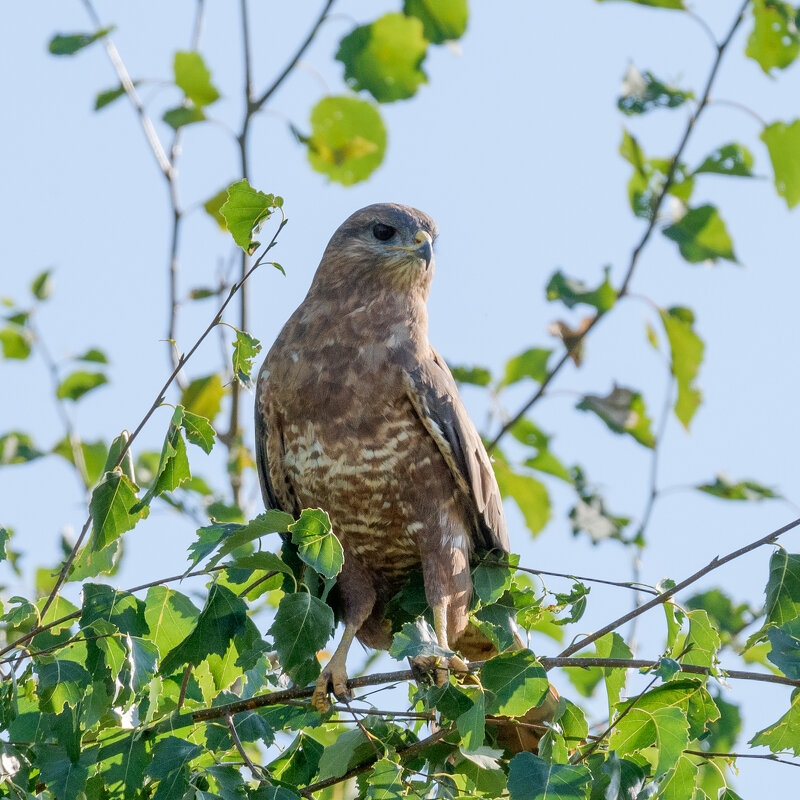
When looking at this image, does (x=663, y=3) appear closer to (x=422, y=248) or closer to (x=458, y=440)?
(x=422, y=248)

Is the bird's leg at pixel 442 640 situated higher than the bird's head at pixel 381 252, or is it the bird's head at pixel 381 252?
the bird's head at pixel 381 252

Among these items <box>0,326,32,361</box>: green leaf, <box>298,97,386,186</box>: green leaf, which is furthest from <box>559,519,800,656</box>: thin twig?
<box>0,326,32,361</box>: green leaf

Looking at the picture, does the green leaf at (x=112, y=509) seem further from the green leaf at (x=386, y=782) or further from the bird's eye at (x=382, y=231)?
the bird's eye at (x=382, y=231)

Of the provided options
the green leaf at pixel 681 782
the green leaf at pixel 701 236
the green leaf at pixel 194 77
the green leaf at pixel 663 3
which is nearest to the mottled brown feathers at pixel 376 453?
the green leaf at pixel 681 782

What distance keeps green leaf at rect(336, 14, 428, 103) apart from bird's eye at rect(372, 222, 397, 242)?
89 cm

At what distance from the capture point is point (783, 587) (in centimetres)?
307

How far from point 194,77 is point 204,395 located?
1592 mm

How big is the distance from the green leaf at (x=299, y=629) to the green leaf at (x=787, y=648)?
1.18 metres

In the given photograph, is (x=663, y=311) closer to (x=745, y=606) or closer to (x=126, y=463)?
(x=745, y=606)

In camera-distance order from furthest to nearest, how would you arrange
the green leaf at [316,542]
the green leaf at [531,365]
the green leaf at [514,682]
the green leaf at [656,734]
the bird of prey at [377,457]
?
1. the green leaf at [531,365]
2. the bird of prey at [377,457]
3. the green leaf at [514,682]
4. the green leaf at [316,542]
5. the green leaf at [656,734]

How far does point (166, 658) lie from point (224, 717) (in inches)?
9.5

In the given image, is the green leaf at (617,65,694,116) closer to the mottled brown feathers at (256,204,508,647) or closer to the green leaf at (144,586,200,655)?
the mottled brown feathers at (256,204,508,647)

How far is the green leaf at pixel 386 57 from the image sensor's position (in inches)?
204

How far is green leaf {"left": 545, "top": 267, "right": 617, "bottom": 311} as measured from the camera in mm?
5207
